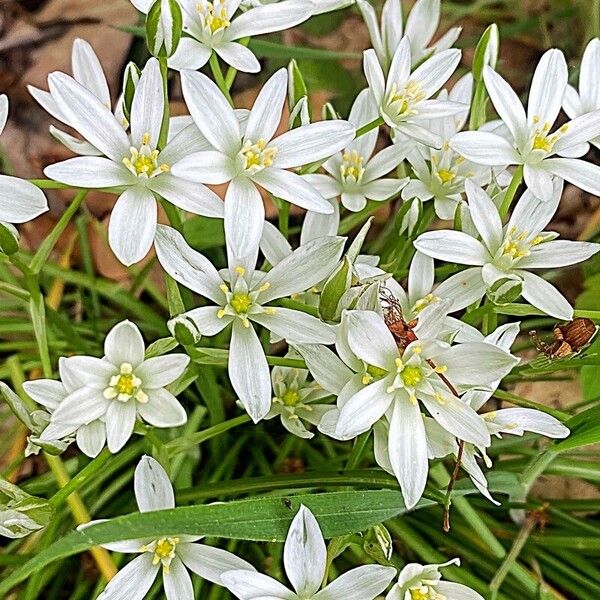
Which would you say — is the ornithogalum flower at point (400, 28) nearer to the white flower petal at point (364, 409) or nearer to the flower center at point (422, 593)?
the white flower petal at point (364, 409)

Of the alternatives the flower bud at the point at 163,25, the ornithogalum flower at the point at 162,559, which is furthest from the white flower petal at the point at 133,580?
the flower bud at the point at 163,25

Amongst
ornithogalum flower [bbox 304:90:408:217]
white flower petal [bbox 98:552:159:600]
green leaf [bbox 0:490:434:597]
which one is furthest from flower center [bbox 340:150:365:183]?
white flower petal [bbox 98:552:159:600]

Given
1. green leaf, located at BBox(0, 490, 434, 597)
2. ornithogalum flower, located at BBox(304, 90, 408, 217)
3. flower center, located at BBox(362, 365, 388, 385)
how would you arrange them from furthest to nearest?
ornithogalum flower, located at BBox(304, 90, 408, 217) < flower center, located at BBox(362, 365, 388, 385) < green leaf, located at BBox(0, 490, 434, 597)

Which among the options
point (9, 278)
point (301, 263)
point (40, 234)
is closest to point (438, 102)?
point (301, 263)

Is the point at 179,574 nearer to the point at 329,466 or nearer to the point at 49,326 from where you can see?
the point at 329,466

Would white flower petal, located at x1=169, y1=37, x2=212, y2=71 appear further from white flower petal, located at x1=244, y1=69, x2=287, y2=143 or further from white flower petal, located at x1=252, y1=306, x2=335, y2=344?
white flower petal, located at x1=252, y1=306, x2=335, y2=344
